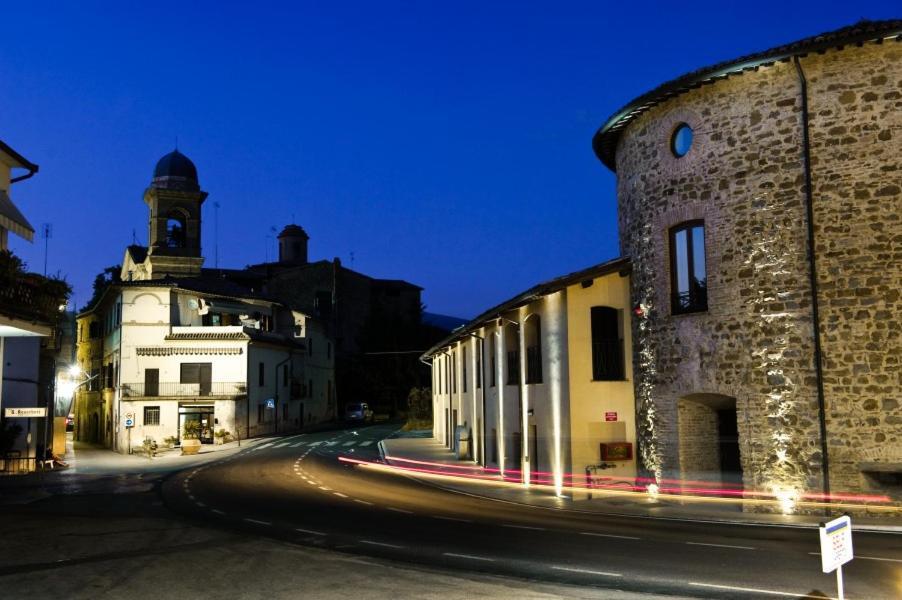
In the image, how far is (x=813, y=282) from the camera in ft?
56.9

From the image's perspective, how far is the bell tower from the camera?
62.7 meters

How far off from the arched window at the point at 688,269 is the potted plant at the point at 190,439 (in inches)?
1171

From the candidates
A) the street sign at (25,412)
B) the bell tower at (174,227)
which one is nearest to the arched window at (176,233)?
Answer: the bell tower at (174,227)

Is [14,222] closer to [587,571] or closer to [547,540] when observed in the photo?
[547,540]

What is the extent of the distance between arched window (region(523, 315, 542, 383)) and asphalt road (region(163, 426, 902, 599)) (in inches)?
187

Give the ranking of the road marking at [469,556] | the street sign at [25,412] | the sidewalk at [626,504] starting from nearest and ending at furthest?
the road marking at [469,556]
the sidewalk at [626,504]
the street sign at [25,412]

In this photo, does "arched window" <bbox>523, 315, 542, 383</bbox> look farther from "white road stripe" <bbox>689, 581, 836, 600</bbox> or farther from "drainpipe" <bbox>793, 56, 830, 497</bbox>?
"white road stripe" <bbox>689, 581, 836, 600</bbox>

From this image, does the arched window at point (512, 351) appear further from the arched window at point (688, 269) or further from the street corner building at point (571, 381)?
the arched window at point (688, 269)

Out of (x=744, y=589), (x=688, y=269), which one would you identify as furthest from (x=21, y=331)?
(x=744, y=589)

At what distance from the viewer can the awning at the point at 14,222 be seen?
2073cm

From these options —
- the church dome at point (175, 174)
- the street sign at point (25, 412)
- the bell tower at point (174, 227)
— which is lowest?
the street sign at point (25, 412)

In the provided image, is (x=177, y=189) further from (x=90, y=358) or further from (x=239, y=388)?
(x=239, y=388)

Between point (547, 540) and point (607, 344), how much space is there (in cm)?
1024

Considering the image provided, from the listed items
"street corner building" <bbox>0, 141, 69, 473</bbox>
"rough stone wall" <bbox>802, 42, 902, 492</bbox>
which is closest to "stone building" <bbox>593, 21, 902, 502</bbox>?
"rough stone wall" <bbox>802, 42, 902, 492</bbox>
